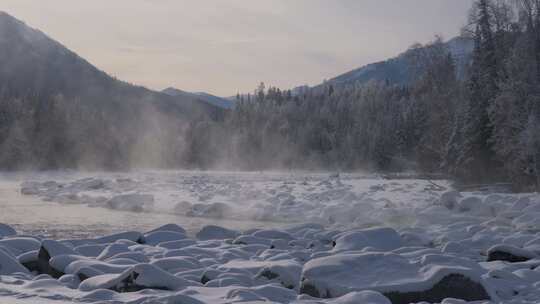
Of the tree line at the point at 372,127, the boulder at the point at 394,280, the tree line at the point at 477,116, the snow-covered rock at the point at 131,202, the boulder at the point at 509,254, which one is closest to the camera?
the boulder at the point at 394,280

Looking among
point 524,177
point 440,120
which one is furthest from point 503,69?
point 440,120

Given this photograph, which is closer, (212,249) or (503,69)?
(212,249)

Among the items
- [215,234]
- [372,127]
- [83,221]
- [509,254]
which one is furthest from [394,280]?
[372,127]

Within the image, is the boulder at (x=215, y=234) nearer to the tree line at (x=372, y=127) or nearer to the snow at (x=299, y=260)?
the snow at (x=299, y=260)

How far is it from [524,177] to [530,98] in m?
4.21

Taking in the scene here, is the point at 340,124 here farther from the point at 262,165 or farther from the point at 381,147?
the point at 381,147

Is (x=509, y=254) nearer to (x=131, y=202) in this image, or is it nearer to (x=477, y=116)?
(x=131, y=202)

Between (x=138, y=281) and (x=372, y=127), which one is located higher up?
(x=372, y=127)

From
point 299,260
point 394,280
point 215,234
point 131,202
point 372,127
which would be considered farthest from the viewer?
point 372,127

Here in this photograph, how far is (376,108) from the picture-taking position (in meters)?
104

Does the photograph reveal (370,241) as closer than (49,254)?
No

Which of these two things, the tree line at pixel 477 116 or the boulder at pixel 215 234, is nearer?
the boulder at pixel 215 234

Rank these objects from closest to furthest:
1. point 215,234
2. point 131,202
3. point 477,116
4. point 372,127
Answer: point 215,234
point 131,202
point 477,116
point 372,127

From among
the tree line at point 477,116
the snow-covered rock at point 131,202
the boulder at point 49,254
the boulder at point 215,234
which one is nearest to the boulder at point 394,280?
the boulder at point 49,254
